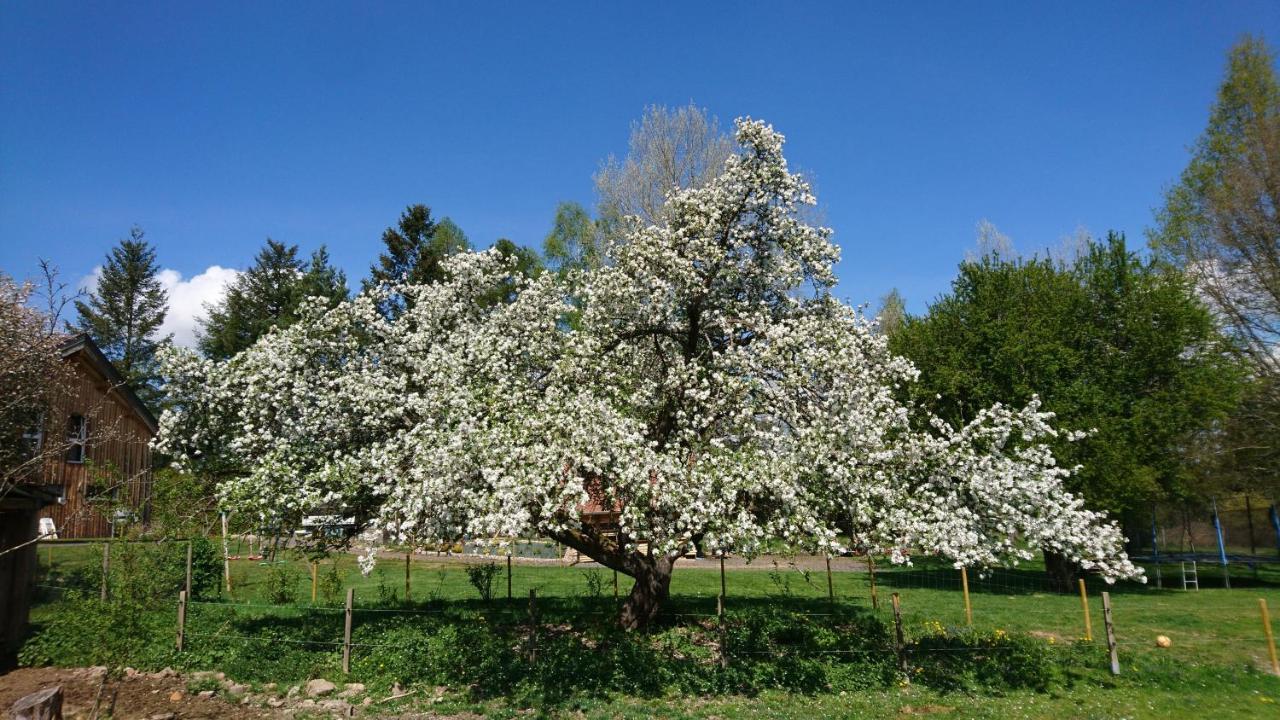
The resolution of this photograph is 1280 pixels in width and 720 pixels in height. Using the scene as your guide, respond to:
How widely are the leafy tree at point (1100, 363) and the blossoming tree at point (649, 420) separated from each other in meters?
12.7

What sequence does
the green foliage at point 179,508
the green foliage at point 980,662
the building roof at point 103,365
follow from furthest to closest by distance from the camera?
the building roof at point 103,365 < the green foliage at point 179,508 < the green foliage at point 980,662

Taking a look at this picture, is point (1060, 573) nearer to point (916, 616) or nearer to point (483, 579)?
point (916, 616)

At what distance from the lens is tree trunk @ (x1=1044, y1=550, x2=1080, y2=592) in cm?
2509

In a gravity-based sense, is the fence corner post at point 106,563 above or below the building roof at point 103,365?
below

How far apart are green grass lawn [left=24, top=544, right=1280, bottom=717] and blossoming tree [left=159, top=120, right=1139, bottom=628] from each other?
2.28m

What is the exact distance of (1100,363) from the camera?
25.6 metres

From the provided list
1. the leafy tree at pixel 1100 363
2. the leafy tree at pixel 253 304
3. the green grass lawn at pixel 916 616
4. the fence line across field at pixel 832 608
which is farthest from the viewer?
the leafy tree at pixel 253 304

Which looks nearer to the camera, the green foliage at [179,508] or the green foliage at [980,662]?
the green foliage at [980,662]

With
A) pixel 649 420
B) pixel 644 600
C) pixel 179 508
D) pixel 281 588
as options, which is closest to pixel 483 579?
pixel 644 600

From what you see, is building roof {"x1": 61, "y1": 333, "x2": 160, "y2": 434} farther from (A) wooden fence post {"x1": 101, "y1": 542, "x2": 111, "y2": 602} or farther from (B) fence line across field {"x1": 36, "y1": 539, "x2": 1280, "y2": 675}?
(A) wooden fence post {"x1": 101, "y1": 542, "x2": 111, "y2": 602}

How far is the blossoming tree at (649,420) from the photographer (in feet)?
35.1

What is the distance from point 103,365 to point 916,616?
106 feet

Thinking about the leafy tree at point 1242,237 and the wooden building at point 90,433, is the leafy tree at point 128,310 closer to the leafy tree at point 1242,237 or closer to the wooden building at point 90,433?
the wooden building at point 90,433

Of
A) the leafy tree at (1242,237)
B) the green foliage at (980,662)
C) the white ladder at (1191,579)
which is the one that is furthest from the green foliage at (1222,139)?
the green foliage at (980,662)
